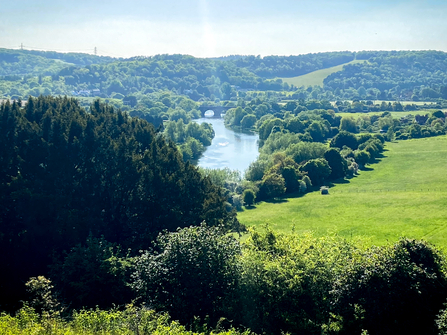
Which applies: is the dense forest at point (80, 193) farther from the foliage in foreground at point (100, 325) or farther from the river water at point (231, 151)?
the river water at point (231, 151)

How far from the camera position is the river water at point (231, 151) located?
9938cm

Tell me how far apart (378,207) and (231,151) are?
2452 inches

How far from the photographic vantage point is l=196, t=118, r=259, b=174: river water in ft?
326

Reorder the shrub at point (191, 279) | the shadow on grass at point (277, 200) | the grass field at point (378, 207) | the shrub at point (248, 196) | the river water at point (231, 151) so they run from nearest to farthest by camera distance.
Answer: the shrub at point (191, 279), the grass field at point (378, 207), the shrub at point (248, 196), the shadow on grass at point (277, 200), the river water at point (231, 151)

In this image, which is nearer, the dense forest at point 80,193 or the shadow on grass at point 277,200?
the dense forest at point 80,193

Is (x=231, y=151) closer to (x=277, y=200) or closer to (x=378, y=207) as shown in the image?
(x=277, y=200)

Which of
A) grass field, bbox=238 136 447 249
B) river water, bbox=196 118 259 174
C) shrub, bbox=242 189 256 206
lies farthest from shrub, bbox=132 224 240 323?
river water, bbox=196 118 259 174

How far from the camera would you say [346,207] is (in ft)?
192

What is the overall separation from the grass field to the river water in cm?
2782

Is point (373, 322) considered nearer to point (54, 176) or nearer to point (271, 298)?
point (271, 298)

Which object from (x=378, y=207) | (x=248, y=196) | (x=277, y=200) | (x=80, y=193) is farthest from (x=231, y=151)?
(x=80, y=193)

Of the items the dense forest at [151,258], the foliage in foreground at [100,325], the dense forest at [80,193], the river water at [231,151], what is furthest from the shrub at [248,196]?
the foliage in foreground at [100,325]

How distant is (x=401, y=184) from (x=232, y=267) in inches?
2120

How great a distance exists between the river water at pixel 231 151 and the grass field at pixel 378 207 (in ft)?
91.3
